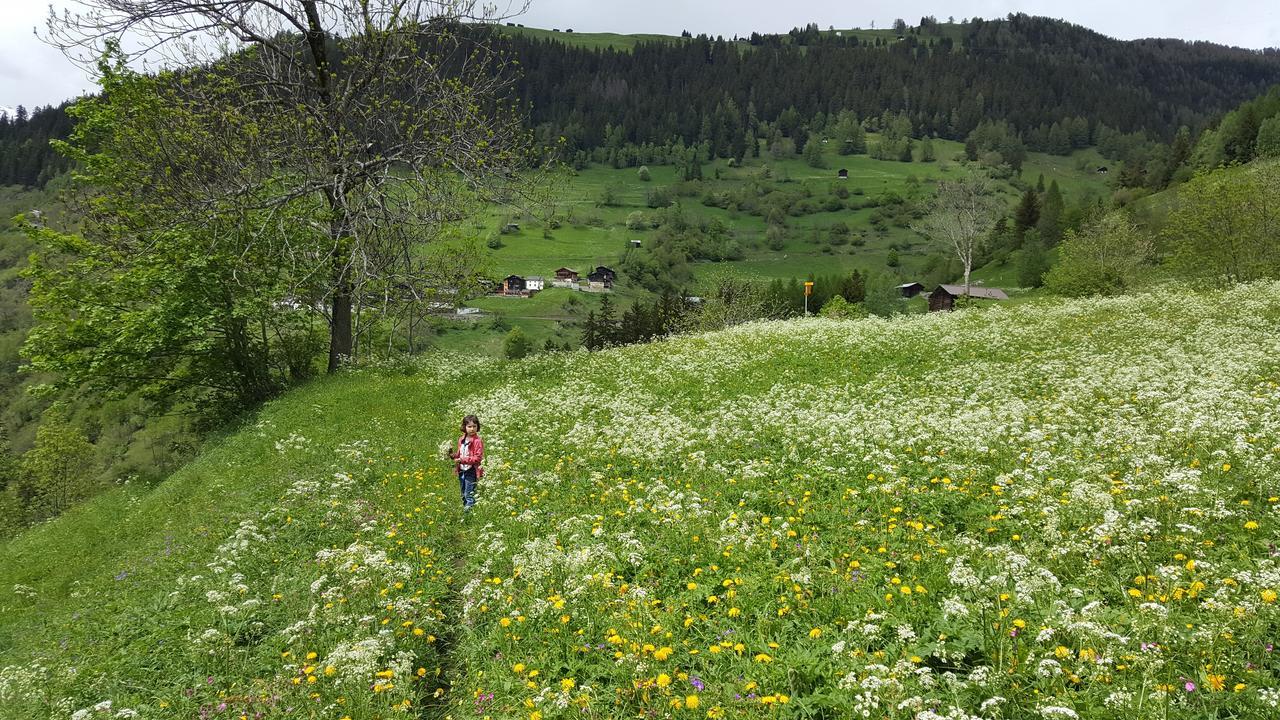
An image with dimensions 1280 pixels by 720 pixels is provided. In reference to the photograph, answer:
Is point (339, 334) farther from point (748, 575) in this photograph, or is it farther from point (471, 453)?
point (748, 575)

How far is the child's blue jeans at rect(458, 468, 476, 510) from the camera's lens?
11508mm

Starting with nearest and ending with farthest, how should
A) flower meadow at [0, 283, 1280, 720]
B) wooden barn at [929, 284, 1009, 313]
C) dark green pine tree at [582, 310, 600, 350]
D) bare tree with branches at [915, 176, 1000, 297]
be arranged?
flower meadow at [0, 283, 1280, 720]
bare tree with branches at [915, 176, 1000, 297]
dark green pine tree at [582, 310, 600, 350]
wooden barn at [929, 284, 1009, 313]

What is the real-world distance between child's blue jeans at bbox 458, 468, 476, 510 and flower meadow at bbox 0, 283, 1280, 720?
389 millimetres

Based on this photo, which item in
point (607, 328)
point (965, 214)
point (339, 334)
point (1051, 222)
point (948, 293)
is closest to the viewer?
point (339, 334)

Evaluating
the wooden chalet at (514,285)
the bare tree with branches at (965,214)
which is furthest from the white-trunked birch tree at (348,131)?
the wooden chalet at (514,285)

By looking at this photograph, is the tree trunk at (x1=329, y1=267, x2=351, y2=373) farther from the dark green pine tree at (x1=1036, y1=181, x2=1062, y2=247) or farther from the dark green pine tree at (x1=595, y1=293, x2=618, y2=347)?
the dark green pine tree at (x1=1036, y1=181, x2=1062, y2=247)

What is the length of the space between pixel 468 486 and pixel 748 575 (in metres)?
6.90

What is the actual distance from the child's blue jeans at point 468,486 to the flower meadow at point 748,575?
39 cm

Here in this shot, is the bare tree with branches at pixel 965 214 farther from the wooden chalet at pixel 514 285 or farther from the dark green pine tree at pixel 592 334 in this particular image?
the wooden chalet at pixel 514 285

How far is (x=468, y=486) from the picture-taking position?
38.7 feet

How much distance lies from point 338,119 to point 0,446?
8423 centimetres

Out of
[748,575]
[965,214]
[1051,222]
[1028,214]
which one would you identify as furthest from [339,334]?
[1028,214]

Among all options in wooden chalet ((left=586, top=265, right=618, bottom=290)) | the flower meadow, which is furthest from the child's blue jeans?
wooden chalet ((left=586, top=265, right=618, bottom=290))

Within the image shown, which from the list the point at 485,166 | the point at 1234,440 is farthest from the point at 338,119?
the point at 1234,440
